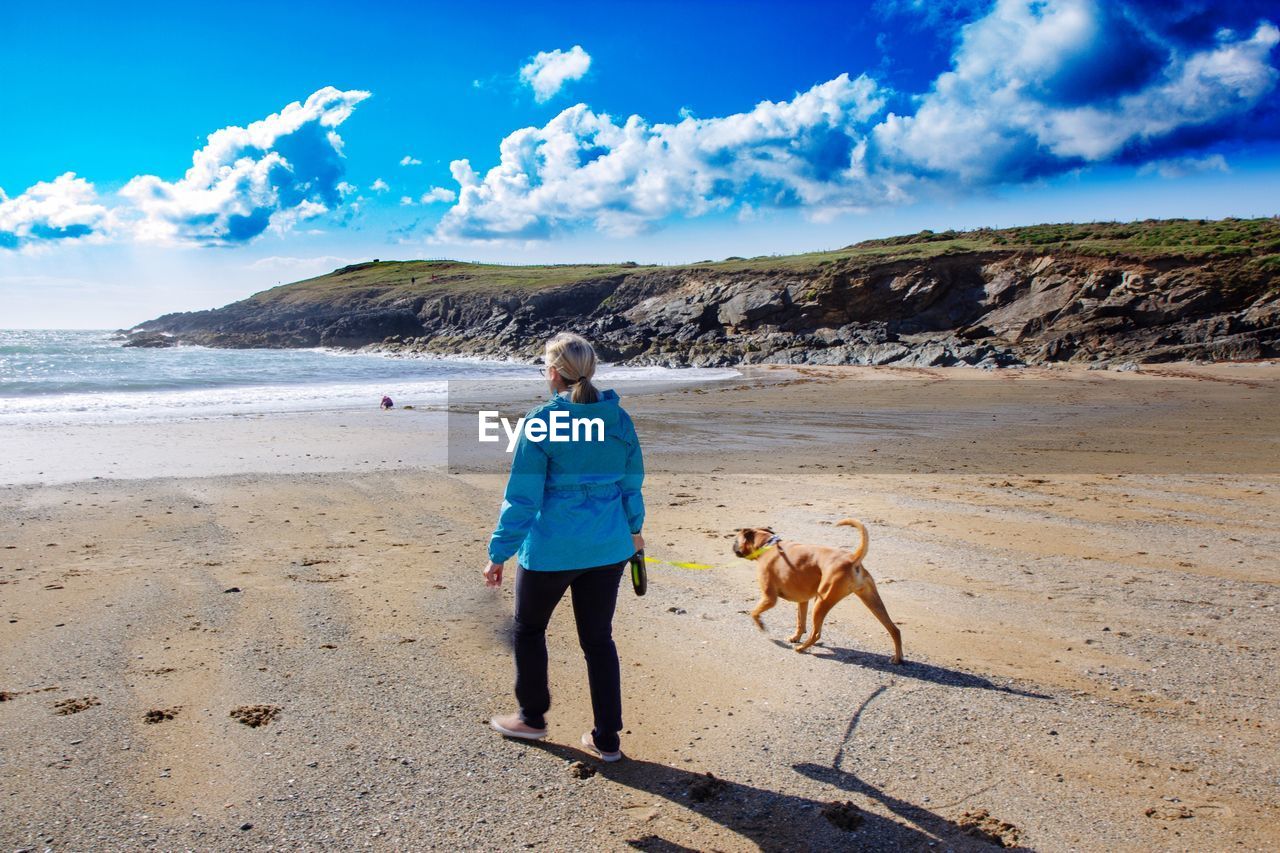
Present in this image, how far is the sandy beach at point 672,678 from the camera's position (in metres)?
3.23

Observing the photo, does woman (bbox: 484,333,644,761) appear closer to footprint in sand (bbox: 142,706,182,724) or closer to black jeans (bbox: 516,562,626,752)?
black jeans (bbox: 516,562,626,752)

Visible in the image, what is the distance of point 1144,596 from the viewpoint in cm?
570

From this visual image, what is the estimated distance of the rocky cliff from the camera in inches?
1284

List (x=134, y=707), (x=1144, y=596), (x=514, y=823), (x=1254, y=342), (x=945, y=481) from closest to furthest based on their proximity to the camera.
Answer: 1. (x=514, y=823)
2. (x=134, y=707)
3. (x=1144, y=596)
4. (x=945, y=481)
5. (x=1254, y=342)

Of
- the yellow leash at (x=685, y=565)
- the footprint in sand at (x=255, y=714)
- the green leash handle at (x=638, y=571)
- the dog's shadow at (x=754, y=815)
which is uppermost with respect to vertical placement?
the green leash handle at (x=638, y=571)

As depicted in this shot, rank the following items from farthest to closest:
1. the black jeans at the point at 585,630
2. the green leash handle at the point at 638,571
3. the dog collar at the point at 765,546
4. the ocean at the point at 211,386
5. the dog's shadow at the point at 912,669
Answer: the ocean at the point at 211,386 < the dog collar at the point at 765,546 < the dog's shadow at the point at 912,669 < the green leash handle at the point at 638,571 < the black jeans at the point at 585,630

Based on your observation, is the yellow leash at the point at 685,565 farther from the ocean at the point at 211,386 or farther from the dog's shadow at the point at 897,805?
the ocean at the point at 211,386

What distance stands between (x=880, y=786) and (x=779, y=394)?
66.1 feet

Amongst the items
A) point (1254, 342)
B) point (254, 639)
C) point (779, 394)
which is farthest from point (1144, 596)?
point (1254, 342)

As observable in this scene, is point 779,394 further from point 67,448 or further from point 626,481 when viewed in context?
point 626,481

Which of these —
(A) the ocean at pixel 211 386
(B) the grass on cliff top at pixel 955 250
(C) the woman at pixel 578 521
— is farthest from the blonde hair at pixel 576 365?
(B) the grass on cliff top at pixel 955 250

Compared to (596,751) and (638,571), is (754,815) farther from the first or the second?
(638,571)

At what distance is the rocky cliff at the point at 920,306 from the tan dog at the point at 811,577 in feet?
94.3

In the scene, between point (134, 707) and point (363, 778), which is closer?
point (363, 778)
